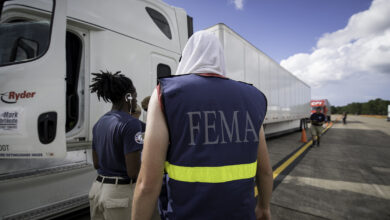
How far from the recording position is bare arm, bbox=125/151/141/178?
1.47 metres

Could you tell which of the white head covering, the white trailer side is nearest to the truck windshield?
the white head covering

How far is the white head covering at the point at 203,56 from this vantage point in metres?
1.03

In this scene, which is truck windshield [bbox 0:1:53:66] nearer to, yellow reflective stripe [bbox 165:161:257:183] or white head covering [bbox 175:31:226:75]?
white head covering [bbox 175:31:226:75]

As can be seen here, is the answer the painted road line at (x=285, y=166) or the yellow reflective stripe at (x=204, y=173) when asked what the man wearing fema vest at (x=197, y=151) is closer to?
the yellow reflective stripe at (x=204, y=173)

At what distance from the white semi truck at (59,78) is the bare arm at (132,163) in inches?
36.4

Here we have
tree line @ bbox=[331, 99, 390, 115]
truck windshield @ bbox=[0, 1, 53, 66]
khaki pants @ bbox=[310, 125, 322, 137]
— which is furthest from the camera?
tree line @ bbox=[331, 99, 390, 115]

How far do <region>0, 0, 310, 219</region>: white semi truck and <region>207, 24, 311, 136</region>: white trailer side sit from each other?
7.55 ft

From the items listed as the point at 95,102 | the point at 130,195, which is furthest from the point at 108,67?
the point at 130,195

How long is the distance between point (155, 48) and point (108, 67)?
3.08 ft

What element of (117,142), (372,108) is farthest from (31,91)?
(372,108)

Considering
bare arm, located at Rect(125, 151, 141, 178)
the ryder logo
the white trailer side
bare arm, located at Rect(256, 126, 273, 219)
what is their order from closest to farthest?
bare arm, located at Rect(256, 126, 273, 219) → bare arm, located at Rect(125, 151, 141, 178) → the ryder logo → the white trailer side

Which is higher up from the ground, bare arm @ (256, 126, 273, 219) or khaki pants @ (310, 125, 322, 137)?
bare arm @ (256, 126, 273, 219)

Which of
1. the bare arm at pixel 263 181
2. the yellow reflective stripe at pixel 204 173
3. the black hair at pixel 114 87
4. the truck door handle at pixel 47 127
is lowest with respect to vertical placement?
the bare arm at pixel 263 181

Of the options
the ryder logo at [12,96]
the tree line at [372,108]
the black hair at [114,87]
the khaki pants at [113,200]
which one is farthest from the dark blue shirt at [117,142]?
the tree line at [372,108]
